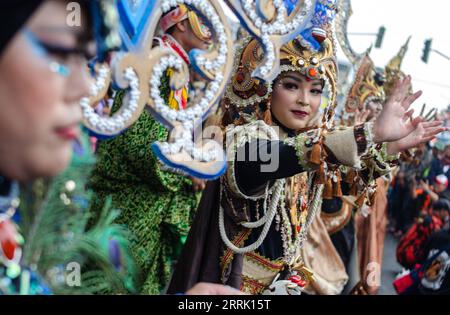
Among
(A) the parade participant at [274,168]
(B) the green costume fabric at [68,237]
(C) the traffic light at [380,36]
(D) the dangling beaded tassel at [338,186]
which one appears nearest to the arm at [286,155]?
(A) the parade participant at [274,168]

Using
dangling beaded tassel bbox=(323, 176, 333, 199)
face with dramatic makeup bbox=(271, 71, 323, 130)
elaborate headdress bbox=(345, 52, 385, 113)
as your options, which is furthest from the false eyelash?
elaborate headdress bbox=(345, 52, 385, 113)

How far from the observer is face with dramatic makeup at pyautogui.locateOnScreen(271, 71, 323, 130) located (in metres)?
2.71

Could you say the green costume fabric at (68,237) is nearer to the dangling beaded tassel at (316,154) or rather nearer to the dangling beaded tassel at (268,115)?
the dangling beaded tassel at (316,154)

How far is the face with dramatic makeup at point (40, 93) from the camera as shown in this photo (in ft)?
4.05

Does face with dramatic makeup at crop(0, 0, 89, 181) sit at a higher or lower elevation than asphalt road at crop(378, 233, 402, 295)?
higher

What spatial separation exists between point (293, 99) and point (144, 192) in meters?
0.76

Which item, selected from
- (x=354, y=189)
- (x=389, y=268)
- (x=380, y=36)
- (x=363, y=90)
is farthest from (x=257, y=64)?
(x=380, y=36)

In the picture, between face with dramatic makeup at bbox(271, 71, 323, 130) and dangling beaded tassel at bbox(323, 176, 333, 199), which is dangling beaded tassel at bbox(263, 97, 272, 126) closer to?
face with dramatic makeup at bbox(271, 71, 323, 130)

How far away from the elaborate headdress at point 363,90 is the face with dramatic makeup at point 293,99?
2.97 metres

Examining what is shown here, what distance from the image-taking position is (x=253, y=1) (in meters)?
1.89

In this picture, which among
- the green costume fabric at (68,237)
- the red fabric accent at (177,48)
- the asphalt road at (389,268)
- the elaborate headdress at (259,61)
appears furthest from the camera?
the asphalt road at (389,268)

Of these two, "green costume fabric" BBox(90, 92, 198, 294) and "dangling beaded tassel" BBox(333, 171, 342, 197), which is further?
"dangling beaded tassel" BBox(333, 171, 342, 197)
